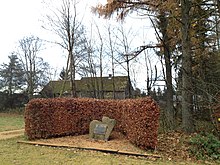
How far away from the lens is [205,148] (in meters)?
7.33

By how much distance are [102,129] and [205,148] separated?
148 inches

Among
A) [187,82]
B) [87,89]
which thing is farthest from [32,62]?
[187,82]

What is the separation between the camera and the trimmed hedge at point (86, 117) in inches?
298

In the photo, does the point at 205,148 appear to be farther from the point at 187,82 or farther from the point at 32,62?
the point at 32,62

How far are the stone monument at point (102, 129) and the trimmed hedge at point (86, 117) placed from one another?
0.61 meters

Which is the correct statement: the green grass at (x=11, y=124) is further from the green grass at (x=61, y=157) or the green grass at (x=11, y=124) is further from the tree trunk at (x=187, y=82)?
the tree trunk at (x=187, y=82)

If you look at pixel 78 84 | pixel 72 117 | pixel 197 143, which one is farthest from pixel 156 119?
pixel 78 84

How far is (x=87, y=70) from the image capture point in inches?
965

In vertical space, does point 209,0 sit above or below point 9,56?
below

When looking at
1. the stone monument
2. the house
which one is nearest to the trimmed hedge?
the stone monument

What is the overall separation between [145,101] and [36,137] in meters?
4.74

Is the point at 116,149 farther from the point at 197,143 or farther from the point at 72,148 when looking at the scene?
the point at 197,143

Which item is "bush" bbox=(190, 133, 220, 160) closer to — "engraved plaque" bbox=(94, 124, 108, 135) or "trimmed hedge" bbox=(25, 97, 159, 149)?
"trimmed hedge" bbox=(25, 97, 159, 149)

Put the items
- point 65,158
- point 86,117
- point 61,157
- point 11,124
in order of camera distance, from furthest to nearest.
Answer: point 11,124 < point 86,117 < point 61,157 < point 65,158
